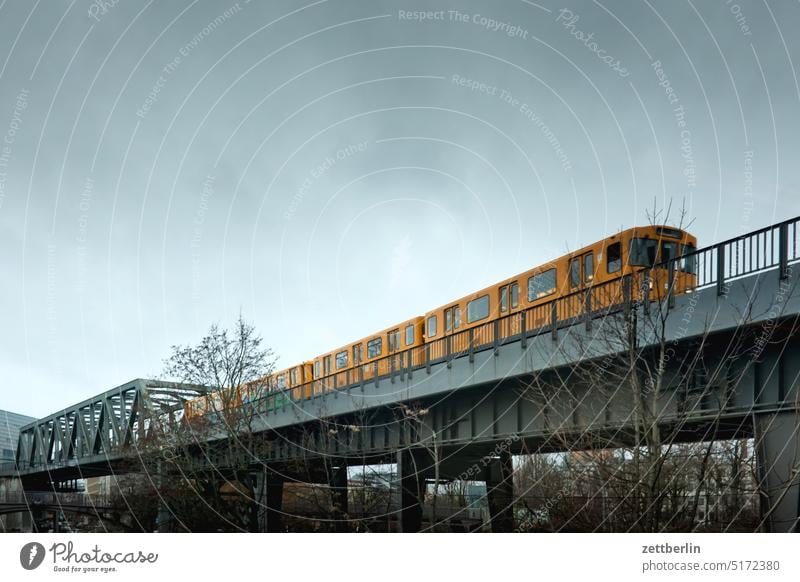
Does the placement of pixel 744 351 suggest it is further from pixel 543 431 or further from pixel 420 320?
pixel 420 320

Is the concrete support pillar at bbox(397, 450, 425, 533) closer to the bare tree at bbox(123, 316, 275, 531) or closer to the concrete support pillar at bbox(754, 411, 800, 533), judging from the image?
the bare tree at bbox(123, 316, 275, 531)

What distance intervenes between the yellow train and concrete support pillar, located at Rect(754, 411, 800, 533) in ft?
10.3

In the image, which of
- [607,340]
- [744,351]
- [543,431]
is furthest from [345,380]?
[744,351]

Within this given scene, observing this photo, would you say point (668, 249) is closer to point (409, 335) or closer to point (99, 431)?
point (409, 335)

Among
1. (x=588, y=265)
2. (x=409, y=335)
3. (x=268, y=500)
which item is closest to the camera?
(x=588, y=265)

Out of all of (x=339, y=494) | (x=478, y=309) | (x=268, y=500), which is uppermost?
(x=478, y=309)

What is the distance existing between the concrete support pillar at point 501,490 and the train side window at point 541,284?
23.8 ft

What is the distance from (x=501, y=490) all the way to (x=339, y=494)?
22.4 feet

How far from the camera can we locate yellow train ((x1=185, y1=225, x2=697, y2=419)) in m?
17.9

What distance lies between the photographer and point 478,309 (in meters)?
28.2
